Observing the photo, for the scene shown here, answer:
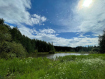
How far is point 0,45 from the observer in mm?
17000

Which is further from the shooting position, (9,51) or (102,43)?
(102,43)

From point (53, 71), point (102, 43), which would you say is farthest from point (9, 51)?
point (102, 43)

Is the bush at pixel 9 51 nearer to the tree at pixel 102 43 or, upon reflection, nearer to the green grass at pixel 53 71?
the green grass at pixel 53 71

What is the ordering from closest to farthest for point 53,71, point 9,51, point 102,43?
point 53,71 → point 9,51 → point 102,43

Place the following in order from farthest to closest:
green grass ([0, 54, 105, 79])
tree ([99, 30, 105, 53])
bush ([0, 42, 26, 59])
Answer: tree ([99, 30, 105, 53]), bush ([0, 42, 26, 59]), green grass ([0, 54, 105, 79])

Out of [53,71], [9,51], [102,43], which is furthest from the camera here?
[102,43]

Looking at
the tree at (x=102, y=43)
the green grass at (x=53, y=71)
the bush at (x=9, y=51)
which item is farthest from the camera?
the tree at (x=102, y=43)

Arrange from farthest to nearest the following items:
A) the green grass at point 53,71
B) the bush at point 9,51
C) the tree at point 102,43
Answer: the tree at point 102,43
the bush at point 9,51
the green grass at point 53,71

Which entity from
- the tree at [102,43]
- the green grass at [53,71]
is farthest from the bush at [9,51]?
the tree at [102,43]

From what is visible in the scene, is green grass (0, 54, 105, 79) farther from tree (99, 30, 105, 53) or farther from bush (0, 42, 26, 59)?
tree (99, 30, 105, 53)

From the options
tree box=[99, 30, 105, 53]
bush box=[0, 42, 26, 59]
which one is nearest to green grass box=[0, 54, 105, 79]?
bush box=[0, 42, 26, 59]

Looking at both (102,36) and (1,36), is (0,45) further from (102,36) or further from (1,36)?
(102,36)

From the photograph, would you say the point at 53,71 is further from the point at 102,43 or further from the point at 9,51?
the point at 102,43

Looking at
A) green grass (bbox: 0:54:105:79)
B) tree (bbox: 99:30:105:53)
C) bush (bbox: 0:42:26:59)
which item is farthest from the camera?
tree (bbox: 99:30:105:53)
